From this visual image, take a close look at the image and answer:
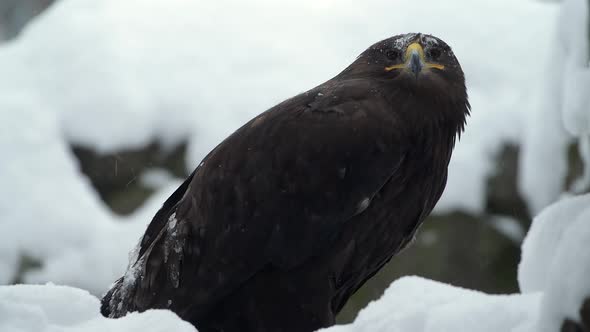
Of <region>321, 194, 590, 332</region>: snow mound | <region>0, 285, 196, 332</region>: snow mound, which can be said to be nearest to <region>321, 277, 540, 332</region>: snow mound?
<region>321, 194, 590, 332</region>: snow mound

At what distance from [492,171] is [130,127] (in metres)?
2.92

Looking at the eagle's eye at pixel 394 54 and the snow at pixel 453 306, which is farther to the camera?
the eagle's eye at pixel 394 54

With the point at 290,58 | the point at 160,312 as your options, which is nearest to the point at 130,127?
the point at 290,58

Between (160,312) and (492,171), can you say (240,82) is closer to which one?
(492,171)

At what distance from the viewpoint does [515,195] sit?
24.1 feet

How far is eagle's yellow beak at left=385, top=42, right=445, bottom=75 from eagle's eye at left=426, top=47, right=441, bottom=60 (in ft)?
0.12

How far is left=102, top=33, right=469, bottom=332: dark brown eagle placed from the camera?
3.12 meters

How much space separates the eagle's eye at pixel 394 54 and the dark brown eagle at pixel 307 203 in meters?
0.04

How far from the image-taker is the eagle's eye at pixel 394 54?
3.47m

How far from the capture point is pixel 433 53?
11.5 ft

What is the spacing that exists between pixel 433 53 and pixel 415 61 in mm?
171

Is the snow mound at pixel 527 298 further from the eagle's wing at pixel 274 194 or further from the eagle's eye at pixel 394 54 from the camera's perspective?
the eagle's eye at pixel 394 54

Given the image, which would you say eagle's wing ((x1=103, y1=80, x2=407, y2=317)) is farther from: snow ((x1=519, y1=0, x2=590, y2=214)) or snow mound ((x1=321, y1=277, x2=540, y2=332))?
snow ((x1=519, y1=0, x2=590, y2=214))

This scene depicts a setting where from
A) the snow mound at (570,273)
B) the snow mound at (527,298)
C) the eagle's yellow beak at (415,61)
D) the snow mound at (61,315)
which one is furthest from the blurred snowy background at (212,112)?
the snow mound at (61,315)
